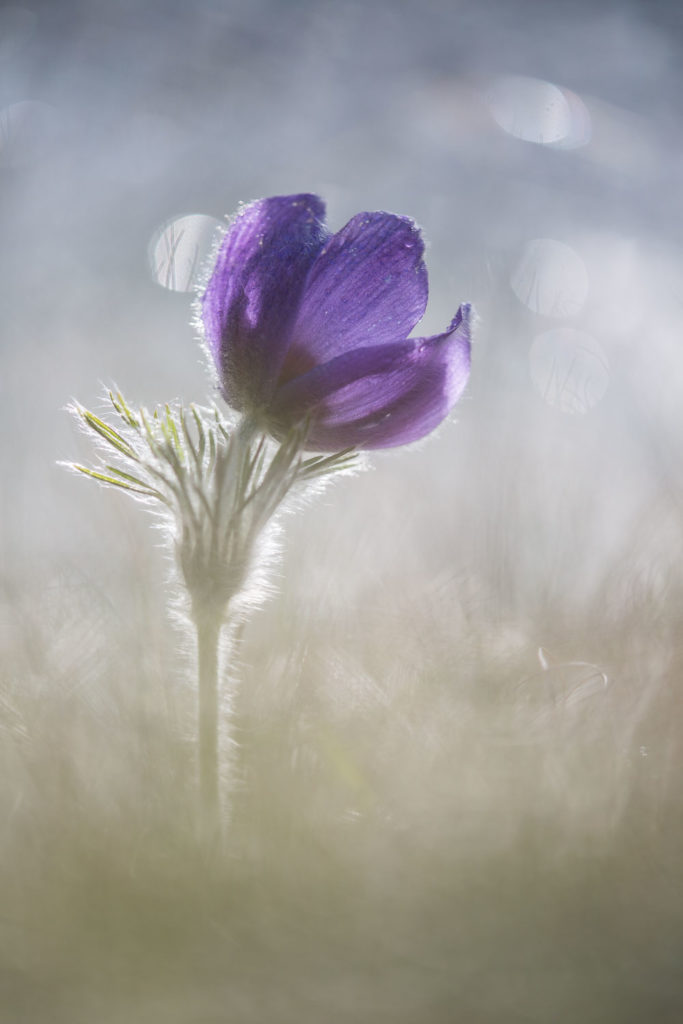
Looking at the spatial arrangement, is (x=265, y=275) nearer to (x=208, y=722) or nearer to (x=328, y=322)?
(x=328, y=322)

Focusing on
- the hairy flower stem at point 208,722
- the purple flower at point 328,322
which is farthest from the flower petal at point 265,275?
the hairy flower stem at point 208,722

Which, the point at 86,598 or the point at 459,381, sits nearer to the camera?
the point at 459,381

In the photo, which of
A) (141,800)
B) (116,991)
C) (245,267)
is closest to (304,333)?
(245,267)

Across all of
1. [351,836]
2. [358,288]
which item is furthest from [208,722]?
[358,288]

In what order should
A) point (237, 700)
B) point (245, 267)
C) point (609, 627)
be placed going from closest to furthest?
point (245, 267), point (237, 700), point (609, 627)

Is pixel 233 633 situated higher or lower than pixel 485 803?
higher

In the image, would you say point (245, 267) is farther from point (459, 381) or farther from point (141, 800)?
point (141, 800)

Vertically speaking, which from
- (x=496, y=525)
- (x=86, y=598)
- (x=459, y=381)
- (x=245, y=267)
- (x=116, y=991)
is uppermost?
(x=245, y=267)
